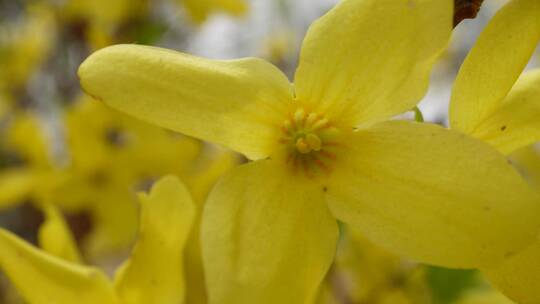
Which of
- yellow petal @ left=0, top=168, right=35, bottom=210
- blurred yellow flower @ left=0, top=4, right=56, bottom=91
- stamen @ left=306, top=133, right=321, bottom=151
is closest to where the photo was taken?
stamen @ left=306, top=133, right=321, bottom=151

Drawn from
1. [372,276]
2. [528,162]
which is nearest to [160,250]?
[372,276]

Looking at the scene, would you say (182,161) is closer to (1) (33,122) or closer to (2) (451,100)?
(1) (33,122)

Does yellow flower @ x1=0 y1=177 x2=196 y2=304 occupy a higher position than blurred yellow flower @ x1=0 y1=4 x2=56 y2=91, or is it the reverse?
yellow flower @ x1=0 y1=177 x2=196 y2=304

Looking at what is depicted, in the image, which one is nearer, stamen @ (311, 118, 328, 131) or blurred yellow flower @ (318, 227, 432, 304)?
stamen @ (311, 118, 328, 131)

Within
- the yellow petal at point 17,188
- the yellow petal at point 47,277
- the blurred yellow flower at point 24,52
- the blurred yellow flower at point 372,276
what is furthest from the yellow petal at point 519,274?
the blurred yellow flower at point 24,52

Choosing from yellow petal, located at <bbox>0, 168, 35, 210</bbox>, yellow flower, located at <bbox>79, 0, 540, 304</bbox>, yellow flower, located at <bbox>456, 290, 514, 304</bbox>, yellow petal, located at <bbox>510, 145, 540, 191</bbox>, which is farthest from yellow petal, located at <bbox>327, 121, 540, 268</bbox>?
yellow petal, located at <bbox>0, 168, 35, 210</bbox>

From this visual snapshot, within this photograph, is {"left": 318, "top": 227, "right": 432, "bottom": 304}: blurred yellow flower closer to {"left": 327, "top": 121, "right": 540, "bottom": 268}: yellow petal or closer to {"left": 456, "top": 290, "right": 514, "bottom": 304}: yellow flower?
{"left": 456, "top": 290, "right": 514, "bottom": 304}: yellow flower

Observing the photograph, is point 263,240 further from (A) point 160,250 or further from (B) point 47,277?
(B) point 47,277

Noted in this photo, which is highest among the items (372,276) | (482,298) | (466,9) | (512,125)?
(466,9)
